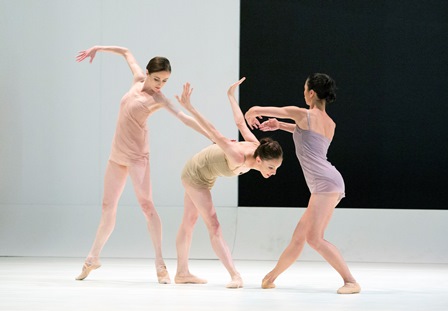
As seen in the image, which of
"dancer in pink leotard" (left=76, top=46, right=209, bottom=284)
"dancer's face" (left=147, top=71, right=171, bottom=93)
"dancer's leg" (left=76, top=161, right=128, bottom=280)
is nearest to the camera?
"dancer's face" (left=147, top=71, right=171, bottom=93)

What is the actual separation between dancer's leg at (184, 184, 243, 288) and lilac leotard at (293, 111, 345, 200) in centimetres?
62

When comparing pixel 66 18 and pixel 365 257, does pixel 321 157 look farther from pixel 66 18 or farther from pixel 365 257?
pixel 66 18

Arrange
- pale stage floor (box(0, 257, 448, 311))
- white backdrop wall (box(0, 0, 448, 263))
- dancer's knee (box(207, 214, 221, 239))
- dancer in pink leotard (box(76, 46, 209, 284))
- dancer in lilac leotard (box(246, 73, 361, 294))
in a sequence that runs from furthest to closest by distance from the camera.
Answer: white backdrop wall (box(0, 0, 448, 263)) → dancer in pink leotard (box(76, 46, 209, 284)) → dancer's knee (box(207, 214, 221, 239)) → dancer in lilac leotard (box(246, 73, 361, 294)) → pale stage floor (box(0, 257, 448, 311))

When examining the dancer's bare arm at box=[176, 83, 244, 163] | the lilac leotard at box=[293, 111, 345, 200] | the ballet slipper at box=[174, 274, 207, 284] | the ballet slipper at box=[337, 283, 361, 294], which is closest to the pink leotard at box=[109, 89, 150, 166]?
the dancer's bare arm at box=[176, 83, 244, 163]

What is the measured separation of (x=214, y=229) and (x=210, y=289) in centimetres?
36

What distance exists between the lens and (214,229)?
494 cm

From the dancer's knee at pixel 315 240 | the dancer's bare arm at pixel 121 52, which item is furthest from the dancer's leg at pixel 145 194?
the dancer's knee at pixel 315 240

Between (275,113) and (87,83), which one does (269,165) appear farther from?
(87,83)

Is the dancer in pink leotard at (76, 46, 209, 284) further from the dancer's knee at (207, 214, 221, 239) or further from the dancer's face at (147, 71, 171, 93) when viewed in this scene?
the dancer's knee at (207, 214, 221, 239)

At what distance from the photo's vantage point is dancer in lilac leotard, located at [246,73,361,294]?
468 centimetres

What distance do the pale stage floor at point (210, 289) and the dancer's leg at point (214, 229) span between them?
4.5 inches

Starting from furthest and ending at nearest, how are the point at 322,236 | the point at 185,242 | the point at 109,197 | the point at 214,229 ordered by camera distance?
the point at 109,197 → the point at 185,242 → the point at 214,229 → the point at 322,236

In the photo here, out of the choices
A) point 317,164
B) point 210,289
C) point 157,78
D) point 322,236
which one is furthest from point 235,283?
point 157,78

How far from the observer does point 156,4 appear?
744 centimetres
